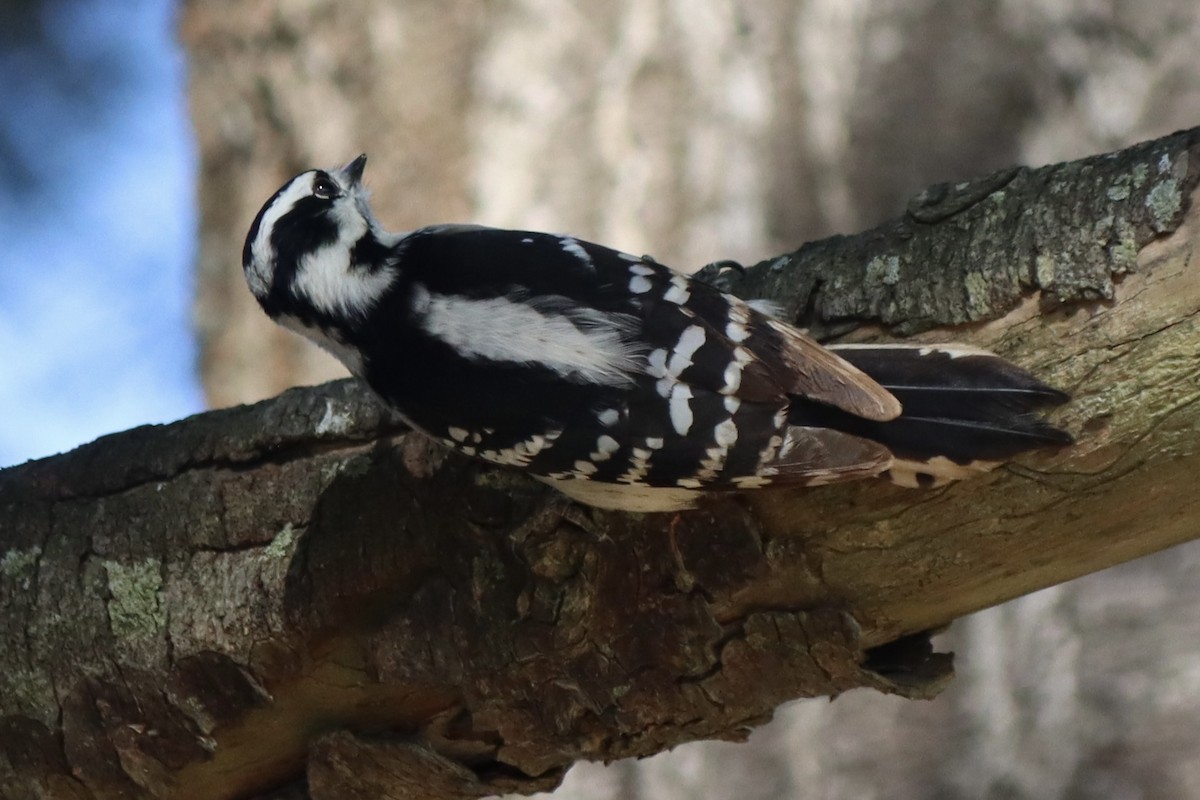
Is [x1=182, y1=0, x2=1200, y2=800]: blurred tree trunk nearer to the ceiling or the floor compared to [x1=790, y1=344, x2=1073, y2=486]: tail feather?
nearer to the ceiling

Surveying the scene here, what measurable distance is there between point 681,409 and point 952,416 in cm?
38

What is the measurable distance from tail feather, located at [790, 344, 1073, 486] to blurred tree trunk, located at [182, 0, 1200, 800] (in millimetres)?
2293

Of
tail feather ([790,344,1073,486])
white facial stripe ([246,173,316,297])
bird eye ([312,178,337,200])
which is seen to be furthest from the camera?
bird eye ([312,178,337,200])

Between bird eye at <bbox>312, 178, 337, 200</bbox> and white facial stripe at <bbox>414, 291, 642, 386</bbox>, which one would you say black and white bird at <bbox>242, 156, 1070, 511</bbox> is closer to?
white facial stripe at <bbox>414, 291, 642, 386</bbox>

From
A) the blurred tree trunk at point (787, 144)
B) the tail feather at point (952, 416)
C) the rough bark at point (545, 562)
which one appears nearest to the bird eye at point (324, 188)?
the rough bark at point (545, 562)

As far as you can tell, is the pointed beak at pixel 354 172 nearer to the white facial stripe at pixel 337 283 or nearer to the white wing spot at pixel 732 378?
the white facial stripe at pixel 337 283

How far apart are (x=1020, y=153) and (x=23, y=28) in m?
3.77

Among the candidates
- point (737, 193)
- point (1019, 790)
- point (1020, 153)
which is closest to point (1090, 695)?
point (1019, 790)

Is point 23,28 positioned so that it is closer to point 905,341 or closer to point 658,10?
point 658,10

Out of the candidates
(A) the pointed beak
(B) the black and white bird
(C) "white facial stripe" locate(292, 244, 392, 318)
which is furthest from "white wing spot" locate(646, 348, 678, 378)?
(A) the pointed beak

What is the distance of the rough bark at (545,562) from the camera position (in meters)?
1.69

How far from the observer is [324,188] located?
235cm

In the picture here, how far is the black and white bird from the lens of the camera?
1706 millimetres

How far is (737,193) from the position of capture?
4.23 meters
